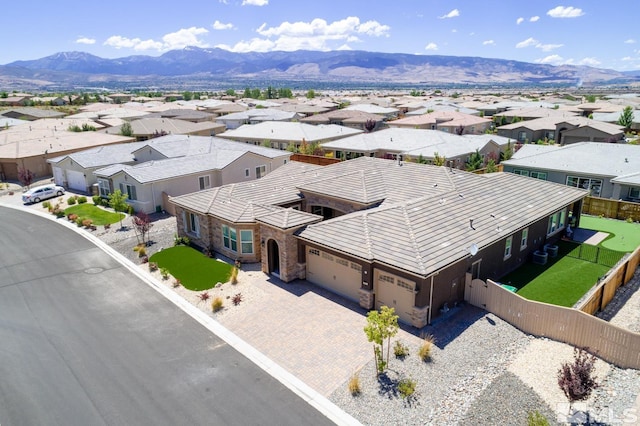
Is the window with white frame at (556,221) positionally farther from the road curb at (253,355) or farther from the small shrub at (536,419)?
the road curb at (253,355)

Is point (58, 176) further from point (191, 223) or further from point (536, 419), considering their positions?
point (536, 419)

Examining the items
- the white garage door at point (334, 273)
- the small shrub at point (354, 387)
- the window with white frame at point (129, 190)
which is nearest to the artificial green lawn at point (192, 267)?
the white garage door at point (334, 273)

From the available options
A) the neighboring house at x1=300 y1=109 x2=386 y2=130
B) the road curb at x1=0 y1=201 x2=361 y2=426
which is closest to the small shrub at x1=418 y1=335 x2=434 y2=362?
the road curb at x1=0 y1=201 x2=361 y2=426

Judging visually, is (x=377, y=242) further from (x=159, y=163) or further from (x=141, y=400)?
(x=159, y=163)

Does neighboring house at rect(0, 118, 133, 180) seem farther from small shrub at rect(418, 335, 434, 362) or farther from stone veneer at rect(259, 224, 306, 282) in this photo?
small shrub at rect(418, 335, 434, 362)

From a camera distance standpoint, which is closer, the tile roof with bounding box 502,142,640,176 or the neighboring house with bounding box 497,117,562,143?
the tile roof with bounding box 502,142,640,176

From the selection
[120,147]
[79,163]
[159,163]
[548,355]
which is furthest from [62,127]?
[548,355]

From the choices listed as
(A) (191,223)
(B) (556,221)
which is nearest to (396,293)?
(B) (556,221)
